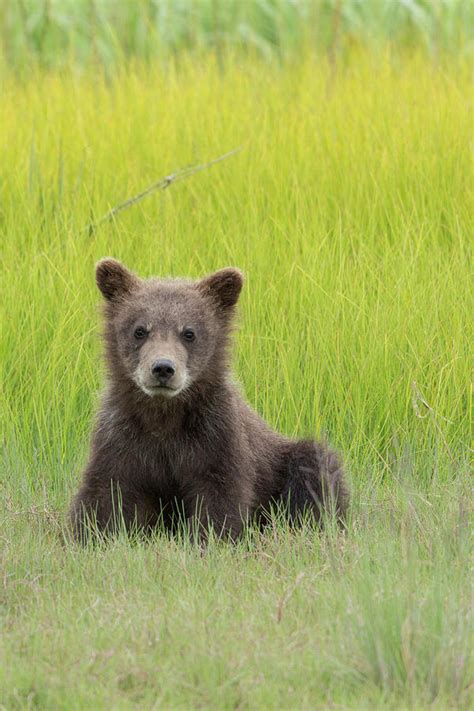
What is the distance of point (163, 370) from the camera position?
5.51 meters

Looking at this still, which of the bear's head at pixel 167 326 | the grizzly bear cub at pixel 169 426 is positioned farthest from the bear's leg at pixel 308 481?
the bear's head at pixel 167 326

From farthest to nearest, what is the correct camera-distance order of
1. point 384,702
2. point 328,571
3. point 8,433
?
1. point 8,433
2. point 328,571
3. point 384,702

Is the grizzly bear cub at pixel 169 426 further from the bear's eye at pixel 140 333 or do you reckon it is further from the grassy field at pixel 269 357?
the grassy field at pixel 269 357

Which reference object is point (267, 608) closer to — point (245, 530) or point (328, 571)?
point (328, 571)

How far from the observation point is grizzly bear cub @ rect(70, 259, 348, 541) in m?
5.74

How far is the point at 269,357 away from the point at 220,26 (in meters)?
7.22

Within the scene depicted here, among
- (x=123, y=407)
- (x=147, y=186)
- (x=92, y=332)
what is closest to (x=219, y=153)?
(x=147, y=186)

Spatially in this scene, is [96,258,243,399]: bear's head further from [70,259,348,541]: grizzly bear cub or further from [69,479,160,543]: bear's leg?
[69,479,160,543]: bear's leg

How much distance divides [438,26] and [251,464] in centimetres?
768

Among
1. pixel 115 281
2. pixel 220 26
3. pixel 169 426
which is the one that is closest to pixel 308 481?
pixel 169 426

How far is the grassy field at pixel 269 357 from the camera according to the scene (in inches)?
157

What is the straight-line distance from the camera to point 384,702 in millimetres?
3773

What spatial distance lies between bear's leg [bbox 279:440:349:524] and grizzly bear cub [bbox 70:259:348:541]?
0.07 feet

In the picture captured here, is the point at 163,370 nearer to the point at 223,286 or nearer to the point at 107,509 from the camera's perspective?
the point at 107,509
